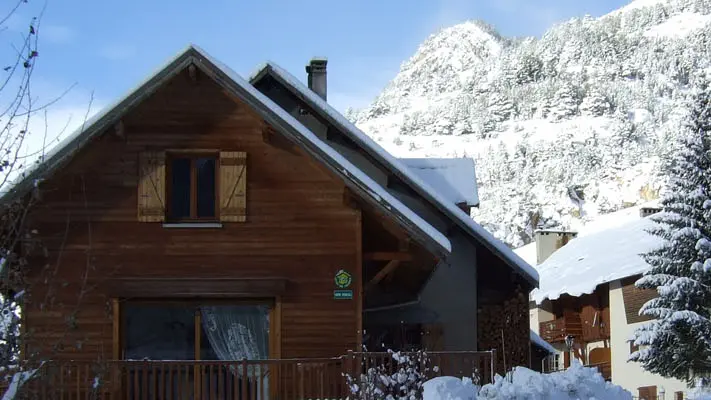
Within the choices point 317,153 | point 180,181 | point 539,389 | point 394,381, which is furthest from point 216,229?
point 539,389

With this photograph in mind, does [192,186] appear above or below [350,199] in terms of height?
above

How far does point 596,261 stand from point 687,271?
53.3ft

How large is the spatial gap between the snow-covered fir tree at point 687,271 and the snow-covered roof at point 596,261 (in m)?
9.01

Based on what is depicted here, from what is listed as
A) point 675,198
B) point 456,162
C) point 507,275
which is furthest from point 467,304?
point 675,198

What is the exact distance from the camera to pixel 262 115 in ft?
55.1

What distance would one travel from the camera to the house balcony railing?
1549 centimetres

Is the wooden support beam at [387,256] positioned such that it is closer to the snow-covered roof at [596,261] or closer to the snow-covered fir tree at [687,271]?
the snow-covered fir tree at [687,271]

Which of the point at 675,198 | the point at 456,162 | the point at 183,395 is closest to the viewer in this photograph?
the point at 183,395

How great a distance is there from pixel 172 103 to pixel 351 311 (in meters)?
4.41

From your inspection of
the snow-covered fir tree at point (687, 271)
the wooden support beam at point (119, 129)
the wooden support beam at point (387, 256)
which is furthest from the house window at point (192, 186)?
the snow-covered fir tree at point (687, 271)

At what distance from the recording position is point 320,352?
1703cm

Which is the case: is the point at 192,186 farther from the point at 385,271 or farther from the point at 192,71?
the point at 385,271

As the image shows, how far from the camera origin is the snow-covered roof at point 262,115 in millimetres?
16172

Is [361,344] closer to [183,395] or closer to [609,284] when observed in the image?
[183,395]
